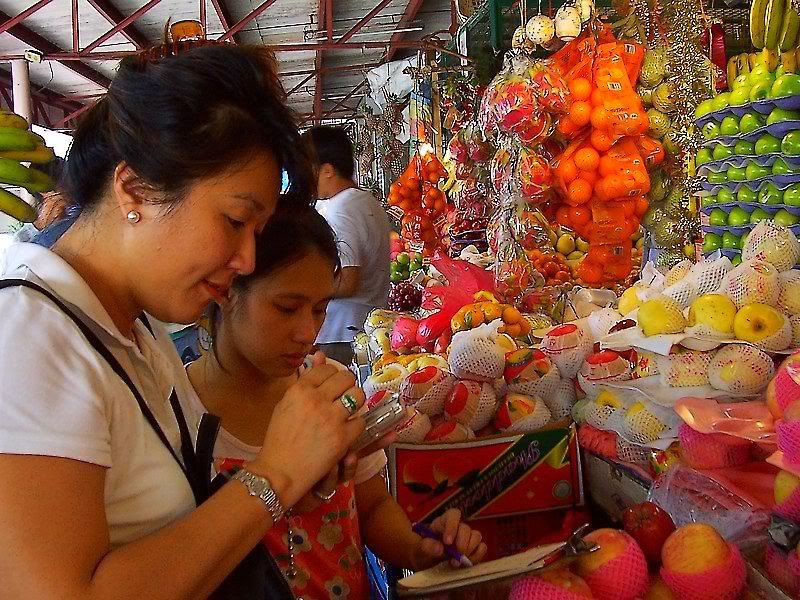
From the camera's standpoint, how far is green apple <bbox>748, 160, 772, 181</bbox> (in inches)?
114

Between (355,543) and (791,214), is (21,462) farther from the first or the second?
(791,214)

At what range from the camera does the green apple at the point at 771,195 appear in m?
2.84

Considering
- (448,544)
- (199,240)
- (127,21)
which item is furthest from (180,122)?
(127,21)

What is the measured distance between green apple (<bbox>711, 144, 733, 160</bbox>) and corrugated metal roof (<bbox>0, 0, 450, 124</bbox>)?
3.75 metres

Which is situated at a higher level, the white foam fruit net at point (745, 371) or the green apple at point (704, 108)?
the green apple at point (704, 108)

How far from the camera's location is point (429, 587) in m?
1.03

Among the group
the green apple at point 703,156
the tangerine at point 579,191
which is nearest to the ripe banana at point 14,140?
the tangerine at point 579,191

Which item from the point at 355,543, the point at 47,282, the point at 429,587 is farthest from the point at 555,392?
the point at 47,282

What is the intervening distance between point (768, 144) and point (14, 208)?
2.67 meters

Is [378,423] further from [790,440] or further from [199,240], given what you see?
[790,440]

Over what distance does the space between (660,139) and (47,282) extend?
2.37m

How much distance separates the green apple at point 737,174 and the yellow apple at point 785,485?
2280mm

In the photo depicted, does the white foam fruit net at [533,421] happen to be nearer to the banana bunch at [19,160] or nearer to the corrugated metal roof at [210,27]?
the banana bunch at [19,160]

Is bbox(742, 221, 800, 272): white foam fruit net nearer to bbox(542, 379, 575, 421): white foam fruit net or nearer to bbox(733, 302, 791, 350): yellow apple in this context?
bbox(733, 302, 791, 350): yellow apple
